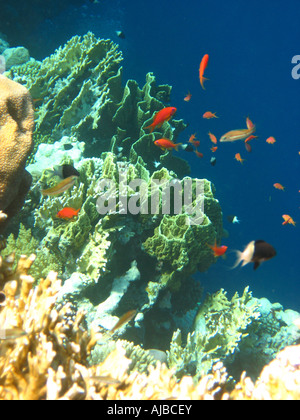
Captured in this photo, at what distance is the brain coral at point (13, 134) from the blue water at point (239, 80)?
1583 inches

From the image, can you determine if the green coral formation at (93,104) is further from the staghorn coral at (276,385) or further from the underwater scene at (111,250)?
the staghorn coral at (276,385)

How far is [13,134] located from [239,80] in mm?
75403

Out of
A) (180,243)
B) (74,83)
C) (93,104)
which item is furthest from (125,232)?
(74,83)

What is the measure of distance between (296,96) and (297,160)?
16.1m

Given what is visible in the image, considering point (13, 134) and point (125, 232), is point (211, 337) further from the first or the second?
point (13, 134)

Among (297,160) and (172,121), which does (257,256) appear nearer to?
(172,121)

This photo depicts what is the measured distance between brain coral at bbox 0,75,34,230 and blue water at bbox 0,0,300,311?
132 feet

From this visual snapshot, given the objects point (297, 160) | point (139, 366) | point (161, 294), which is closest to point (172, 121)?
point (161, 294)

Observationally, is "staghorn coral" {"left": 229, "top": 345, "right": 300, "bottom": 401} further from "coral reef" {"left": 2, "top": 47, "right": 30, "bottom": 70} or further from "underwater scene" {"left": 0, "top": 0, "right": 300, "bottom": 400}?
"coral reef" {"left": 2, "top": 47, "right": 30, "bottom": 70}

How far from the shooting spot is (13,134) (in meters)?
2.62

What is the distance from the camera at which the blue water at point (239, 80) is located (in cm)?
4888

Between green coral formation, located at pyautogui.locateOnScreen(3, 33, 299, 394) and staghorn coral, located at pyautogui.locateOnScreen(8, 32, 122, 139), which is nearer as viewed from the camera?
green coral formation, located at pyautogui.locateOnScreen(3, 33, 299, 394)

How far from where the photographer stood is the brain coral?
2.56m

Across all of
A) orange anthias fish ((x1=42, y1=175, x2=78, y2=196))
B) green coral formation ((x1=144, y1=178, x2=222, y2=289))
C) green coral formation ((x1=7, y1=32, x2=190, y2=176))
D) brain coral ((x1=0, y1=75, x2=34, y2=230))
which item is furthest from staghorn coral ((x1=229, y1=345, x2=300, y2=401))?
green coral formation ((x1=7, y1=32, x2=190, y2=176))
